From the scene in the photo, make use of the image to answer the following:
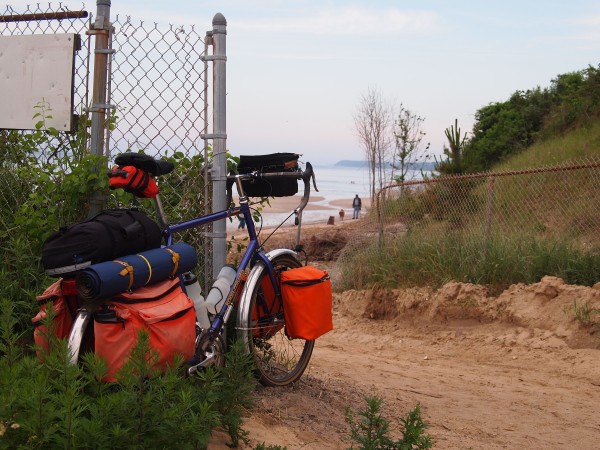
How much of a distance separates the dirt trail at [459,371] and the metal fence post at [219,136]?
3.21ft

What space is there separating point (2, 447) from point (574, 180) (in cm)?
1179

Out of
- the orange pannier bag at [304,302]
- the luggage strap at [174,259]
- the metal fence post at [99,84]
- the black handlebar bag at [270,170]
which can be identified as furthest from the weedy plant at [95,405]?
the black handlebar bag at [270,170]

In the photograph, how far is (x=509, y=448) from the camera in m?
4.98

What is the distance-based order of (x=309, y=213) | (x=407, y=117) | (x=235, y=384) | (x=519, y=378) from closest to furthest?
(x=235, y=384)
(x=519, y=378)
(x=407, y=117)
(x=309, y=213)

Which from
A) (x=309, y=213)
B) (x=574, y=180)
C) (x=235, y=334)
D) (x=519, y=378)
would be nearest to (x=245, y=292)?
(x=235, y=334)

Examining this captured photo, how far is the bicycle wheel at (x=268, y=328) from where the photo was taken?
4.92 meters

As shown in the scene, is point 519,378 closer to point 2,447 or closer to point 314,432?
point 314,432

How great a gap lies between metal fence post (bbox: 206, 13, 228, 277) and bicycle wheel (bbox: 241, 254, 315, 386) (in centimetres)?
34

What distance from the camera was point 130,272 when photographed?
373 centimetres

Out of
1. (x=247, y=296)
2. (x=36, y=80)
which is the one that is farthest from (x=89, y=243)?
(x=36, y=80)

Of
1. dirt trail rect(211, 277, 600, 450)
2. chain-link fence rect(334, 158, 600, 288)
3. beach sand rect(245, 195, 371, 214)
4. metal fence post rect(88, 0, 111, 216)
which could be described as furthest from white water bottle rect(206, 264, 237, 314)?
beach sand rect(245, 195, 371, 214)

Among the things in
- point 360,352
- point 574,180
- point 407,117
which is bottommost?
point 360,352

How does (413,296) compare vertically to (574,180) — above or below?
below

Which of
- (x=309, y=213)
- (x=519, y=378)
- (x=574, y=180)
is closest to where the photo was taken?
(x=519, y=378)
